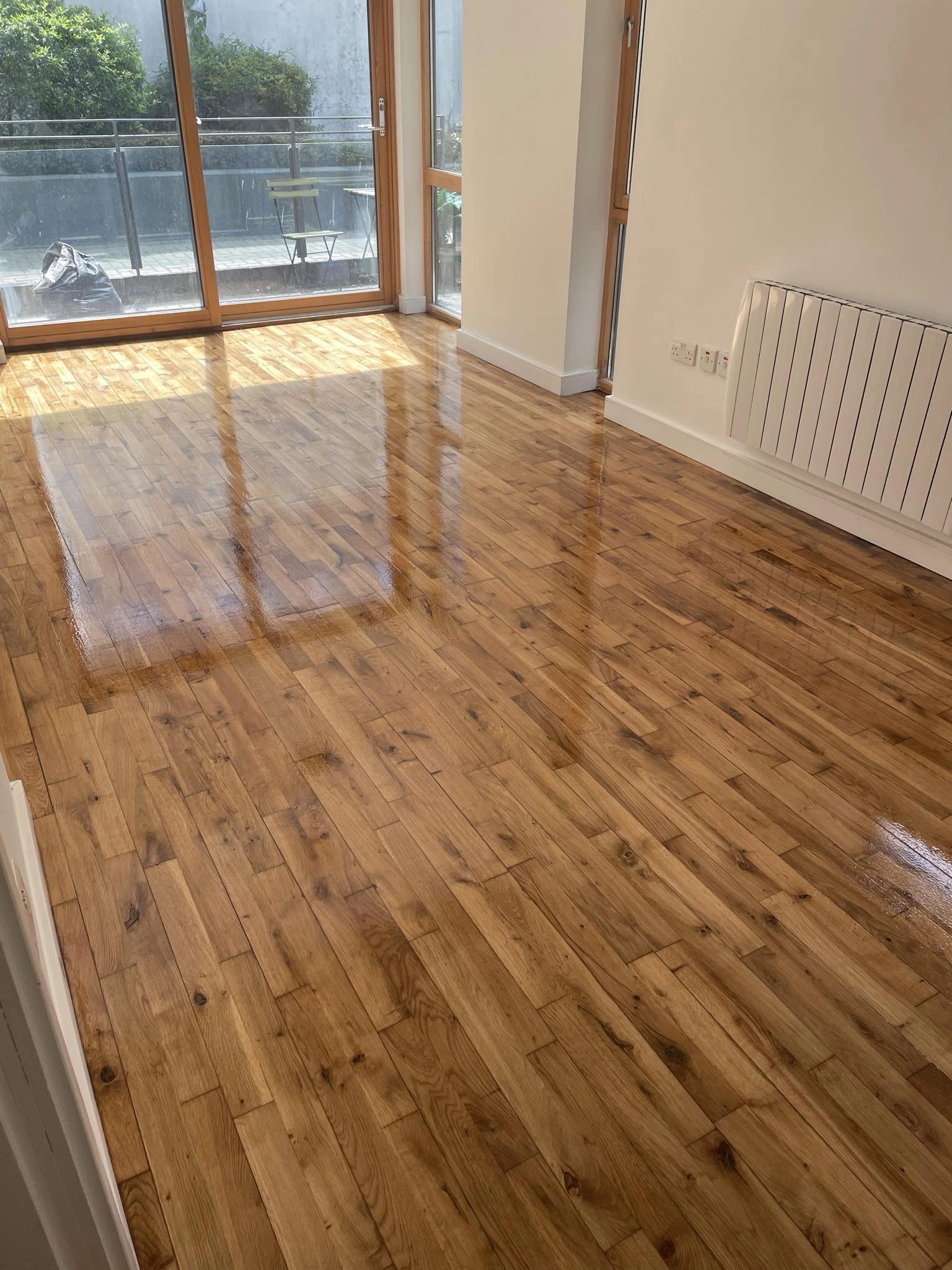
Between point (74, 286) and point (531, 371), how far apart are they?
276 centimetres

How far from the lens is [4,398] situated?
4891 millimetres

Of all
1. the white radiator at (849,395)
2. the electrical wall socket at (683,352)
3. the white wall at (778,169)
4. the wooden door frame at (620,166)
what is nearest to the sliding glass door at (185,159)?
the wooden door frame at (620,166)

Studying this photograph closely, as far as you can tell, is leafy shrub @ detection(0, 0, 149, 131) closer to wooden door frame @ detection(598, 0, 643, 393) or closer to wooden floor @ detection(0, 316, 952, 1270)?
wooden floor @ detection(0, 316, 952, 1270)

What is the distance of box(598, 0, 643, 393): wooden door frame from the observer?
4.25 meters

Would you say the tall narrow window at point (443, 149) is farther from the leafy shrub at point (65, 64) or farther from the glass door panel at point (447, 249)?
the leafy shrub at point (65, 64)

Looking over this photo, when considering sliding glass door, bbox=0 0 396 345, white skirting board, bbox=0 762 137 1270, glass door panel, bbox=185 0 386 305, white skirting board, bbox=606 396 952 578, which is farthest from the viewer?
glass door panel, bbox=185 0 386 305

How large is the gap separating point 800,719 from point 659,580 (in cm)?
85

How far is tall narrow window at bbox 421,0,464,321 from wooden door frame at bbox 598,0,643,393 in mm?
1210

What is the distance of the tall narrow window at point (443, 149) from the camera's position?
18.4 ft

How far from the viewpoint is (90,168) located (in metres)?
5.51

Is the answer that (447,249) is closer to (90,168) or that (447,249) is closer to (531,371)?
(531,371)

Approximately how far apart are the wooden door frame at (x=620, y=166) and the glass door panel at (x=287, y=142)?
2299mm

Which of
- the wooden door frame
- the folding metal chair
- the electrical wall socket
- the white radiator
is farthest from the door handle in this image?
the white radiator

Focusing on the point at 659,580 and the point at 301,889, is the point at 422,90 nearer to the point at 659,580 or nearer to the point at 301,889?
the point at 659,580
